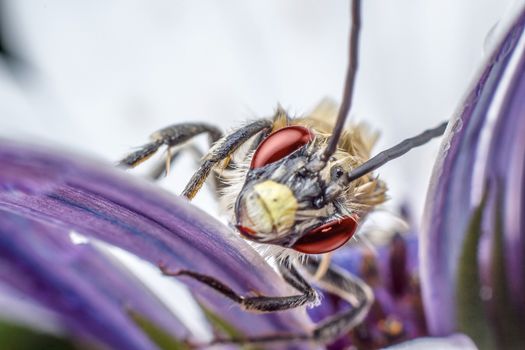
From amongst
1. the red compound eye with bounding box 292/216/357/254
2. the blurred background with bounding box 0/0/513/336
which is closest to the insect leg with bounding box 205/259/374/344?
the red compound eye with bounding box 292/216/357/254

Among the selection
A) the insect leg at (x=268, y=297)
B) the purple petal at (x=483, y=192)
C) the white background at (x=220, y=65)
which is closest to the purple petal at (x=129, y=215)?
the insect leg at (x=268, y=297)

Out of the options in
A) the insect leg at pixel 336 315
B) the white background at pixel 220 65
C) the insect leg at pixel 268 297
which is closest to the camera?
the insect leg at pixel 268 297

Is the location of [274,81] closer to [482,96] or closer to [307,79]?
[307,79]

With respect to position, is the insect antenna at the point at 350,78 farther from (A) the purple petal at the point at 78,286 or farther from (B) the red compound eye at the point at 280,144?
(A) the purple petal at the point at 78,286

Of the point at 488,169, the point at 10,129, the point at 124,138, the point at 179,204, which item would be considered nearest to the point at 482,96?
the point at 488,169

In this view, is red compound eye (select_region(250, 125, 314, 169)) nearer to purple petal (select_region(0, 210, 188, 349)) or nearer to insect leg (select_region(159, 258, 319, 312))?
insect leg (select_region(159, 258, 319, 312))

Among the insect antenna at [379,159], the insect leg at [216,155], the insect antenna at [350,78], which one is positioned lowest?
the insect antenna at [379,159]

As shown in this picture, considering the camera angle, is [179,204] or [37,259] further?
[37,259]
